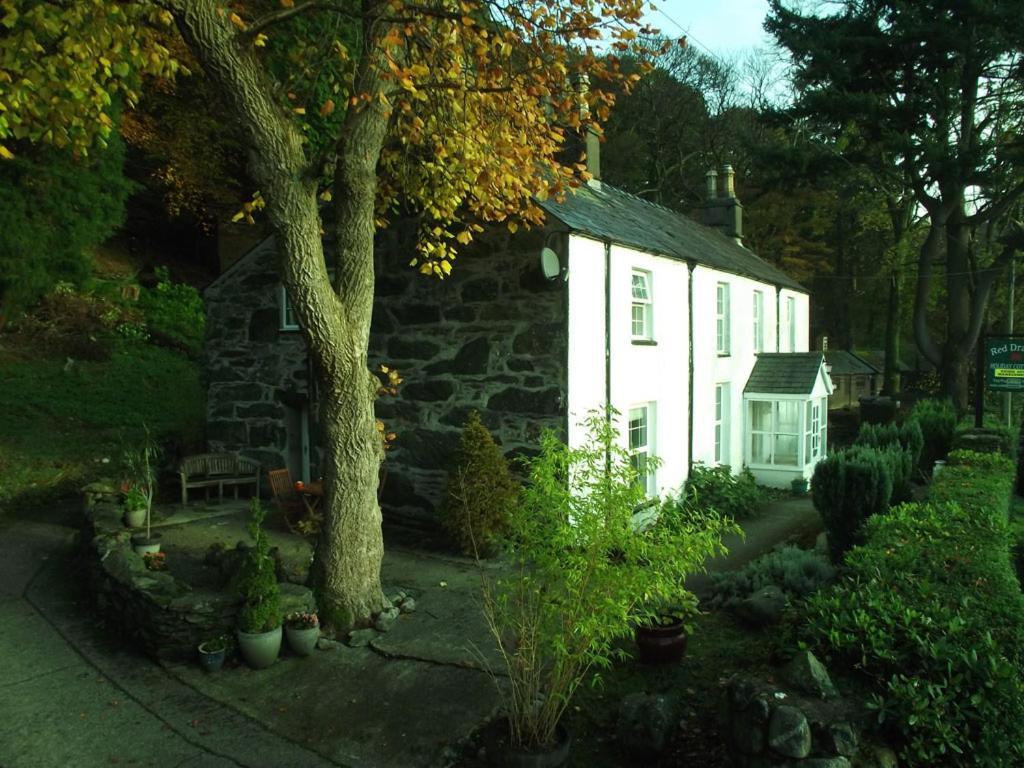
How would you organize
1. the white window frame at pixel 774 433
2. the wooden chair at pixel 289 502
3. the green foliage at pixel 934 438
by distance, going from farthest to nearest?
1. the white window frame at pixel 774 433
2. the green foliage at pixel 934 438
3. the wooden chair at pixel 289 502

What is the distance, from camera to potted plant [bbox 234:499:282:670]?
6.45 metres

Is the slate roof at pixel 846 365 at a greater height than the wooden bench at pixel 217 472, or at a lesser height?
greater

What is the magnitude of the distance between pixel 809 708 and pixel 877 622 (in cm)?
90

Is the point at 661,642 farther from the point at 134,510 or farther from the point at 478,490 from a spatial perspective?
the point at 134,510

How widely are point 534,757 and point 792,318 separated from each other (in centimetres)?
1983

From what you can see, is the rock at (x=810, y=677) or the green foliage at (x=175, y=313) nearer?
the rock at (x=810, y=677)

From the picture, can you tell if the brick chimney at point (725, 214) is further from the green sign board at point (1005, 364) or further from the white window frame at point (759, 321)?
the green sign board at point (1005, 364)

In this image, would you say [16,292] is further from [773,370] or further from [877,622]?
[773,370]

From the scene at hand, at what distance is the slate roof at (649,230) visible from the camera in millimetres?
11141

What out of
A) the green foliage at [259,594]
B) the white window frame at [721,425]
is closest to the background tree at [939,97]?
the white window frame at [721,425]

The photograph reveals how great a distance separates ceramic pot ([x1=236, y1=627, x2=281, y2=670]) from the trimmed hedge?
4.42 metres

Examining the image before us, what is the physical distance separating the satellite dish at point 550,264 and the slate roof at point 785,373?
929cm

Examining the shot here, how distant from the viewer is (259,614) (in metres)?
6.48

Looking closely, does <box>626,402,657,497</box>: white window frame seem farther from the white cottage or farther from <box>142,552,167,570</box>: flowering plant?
<box>142,552,167,570</box>: flowering plant
